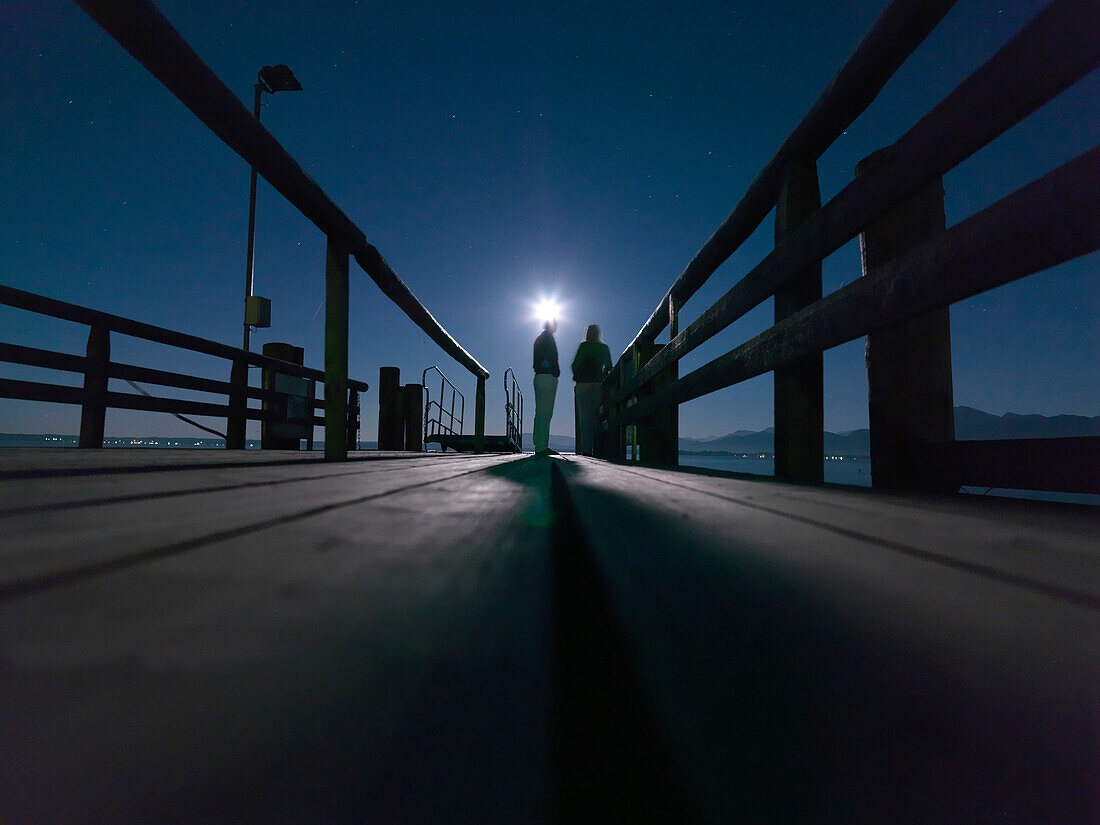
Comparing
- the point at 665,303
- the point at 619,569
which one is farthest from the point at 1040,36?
the point at 665,303

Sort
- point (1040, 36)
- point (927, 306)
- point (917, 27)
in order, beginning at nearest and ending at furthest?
point (1040, 36) < point (927, 306) < point (917, 27)

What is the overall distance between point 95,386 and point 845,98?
409cm

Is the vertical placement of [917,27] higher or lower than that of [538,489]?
higher

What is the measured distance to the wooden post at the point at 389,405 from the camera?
5.86 meters

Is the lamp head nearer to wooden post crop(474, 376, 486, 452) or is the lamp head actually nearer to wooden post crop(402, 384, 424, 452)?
wooden post crop(402, 384, 424, 452)

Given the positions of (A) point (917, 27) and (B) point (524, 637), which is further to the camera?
(A) point (917, 27)

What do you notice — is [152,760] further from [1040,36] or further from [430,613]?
[1040,36]

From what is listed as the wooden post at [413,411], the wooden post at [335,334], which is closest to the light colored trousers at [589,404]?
the wooden post at [413,411]

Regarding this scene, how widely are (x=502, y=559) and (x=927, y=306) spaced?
0.83 meters

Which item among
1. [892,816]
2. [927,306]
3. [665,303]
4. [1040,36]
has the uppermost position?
[665,303]

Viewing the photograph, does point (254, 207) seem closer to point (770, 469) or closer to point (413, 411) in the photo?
point (413, 411)

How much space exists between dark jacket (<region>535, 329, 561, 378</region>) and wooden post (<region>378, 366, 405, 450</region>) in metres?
1.81

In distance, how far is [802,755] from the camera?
14cm

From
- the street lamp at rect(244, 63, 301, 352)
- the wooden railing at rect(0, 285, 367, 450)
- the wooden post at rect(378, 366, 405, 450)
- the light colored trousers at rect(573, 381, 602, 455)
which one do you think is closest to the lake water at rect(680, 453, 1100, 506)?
the light colored trousers at rect(573, 381, 602, 455)
